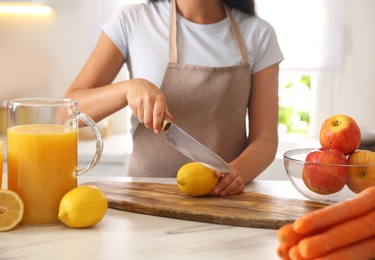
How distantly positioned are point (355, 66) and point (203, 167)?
6.86ft

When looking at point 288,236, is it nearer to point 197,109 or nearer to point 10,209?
point 10,209

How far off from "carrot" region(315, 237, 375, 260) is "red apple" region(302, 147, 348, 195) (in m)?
0.28

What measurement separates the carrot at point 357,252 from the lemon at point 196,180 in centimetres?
45

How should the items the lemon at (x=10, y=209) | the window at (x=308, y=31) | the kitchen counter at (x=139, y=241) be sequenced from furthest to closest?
the window at (x=308, y=31) < the lemon at (x=10, y=209) < the kitchen counter at (x=139, y=241)

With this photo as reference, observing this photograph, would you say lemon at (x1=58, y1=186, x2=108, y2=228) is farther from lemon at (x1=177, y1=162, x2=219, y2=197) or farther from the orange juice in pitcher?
lemon at (x1=177, y1=162, x2=219, y2=197)

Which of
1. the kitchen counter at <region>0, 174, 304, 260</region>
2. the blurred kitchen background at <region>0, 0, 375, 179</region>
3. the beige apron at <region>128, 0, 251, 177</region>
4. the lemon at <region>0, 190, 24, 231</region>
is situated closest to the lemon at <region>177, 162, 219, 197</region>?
the kitchen counter at <region>0, 174, 304, 260</region>

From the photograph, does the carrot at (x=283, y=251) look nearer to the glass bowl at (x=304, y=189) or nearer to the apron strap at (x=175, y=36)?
the glass bowl at (x=304, y=189)

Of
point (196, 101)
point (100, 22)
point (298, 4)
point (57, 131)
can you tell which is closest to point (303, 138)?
point (298, 4)

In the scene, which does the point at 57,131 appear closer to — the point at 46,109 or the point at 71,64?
the point at 46,109

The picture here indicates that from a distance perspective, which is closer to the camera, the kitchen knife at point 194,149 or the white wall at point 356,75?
the kitchen knife at point 194,149

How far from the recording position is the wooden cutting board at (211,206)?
123 cm

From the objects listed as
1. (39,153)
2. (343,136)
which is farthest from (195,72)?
Answer: (39,153)

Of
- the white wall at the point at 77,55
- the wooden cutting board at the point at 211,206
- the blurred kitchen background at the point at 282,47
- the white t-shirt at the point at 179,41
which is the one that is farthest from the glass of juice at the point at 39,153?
the white wall at the point at 77,55

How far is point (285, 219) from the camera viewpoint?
4.00ft
